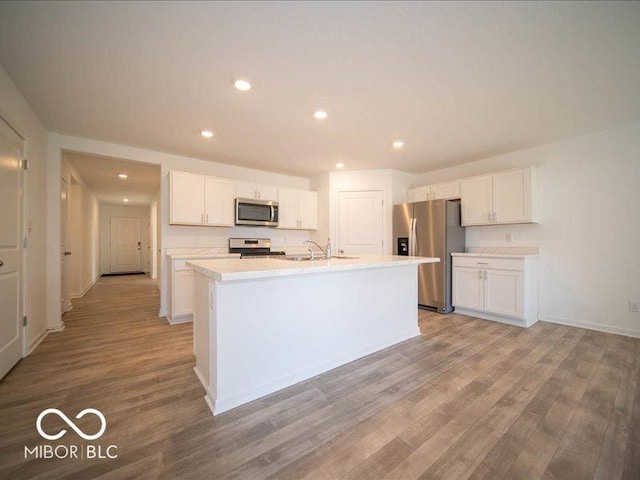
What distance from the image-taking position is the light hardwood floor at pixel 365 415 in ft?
4.24

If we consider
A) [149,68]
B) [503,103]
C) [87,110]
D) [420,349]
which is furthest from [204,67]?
[420,349]

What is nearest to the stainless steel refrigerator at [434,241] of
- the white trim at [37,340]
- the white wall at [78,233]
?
the white trim at [37,340]

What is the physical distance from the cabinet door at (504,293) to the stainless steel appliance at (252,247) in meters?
3.19

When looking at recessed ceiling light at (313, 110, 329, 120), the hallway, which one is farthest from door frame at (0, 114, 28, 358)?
recessed ceiling light at (313, 110, 329, 120)

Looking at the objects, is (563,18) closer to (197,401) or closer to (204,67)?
(204,67)

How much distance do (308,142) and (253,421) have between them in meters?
3.00

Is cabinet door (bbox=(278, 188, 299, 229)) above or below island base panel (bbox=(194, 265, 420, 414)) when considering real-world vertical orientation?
above

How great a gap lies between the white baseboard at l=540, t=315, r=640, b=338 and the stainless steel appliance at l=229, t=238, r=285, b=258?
4003mm

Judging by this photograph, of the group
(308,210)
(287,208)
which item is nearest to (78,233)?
(287,208)

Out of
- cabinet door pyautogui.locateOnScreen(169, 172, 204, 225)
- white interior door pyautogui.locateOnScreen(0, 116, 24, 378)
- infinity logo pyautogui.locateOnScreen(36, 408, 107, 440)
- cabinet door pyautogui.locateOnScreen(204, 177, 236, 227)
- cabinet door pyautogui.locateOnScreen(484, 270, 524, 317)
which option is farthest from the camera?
cabinet door pyautogui.locateOnScreen(204, 177, 236, 227)

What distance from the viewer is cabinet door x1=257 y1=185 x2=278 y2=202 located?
14.6ft

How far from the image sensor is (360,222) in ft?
15.8

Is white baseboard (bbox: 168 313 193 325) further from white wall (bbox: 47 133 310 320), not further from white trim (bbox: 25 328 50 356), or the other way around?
white trim (bbox: 25 328 50 356)

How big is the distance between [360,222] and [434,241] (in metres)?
1.30
